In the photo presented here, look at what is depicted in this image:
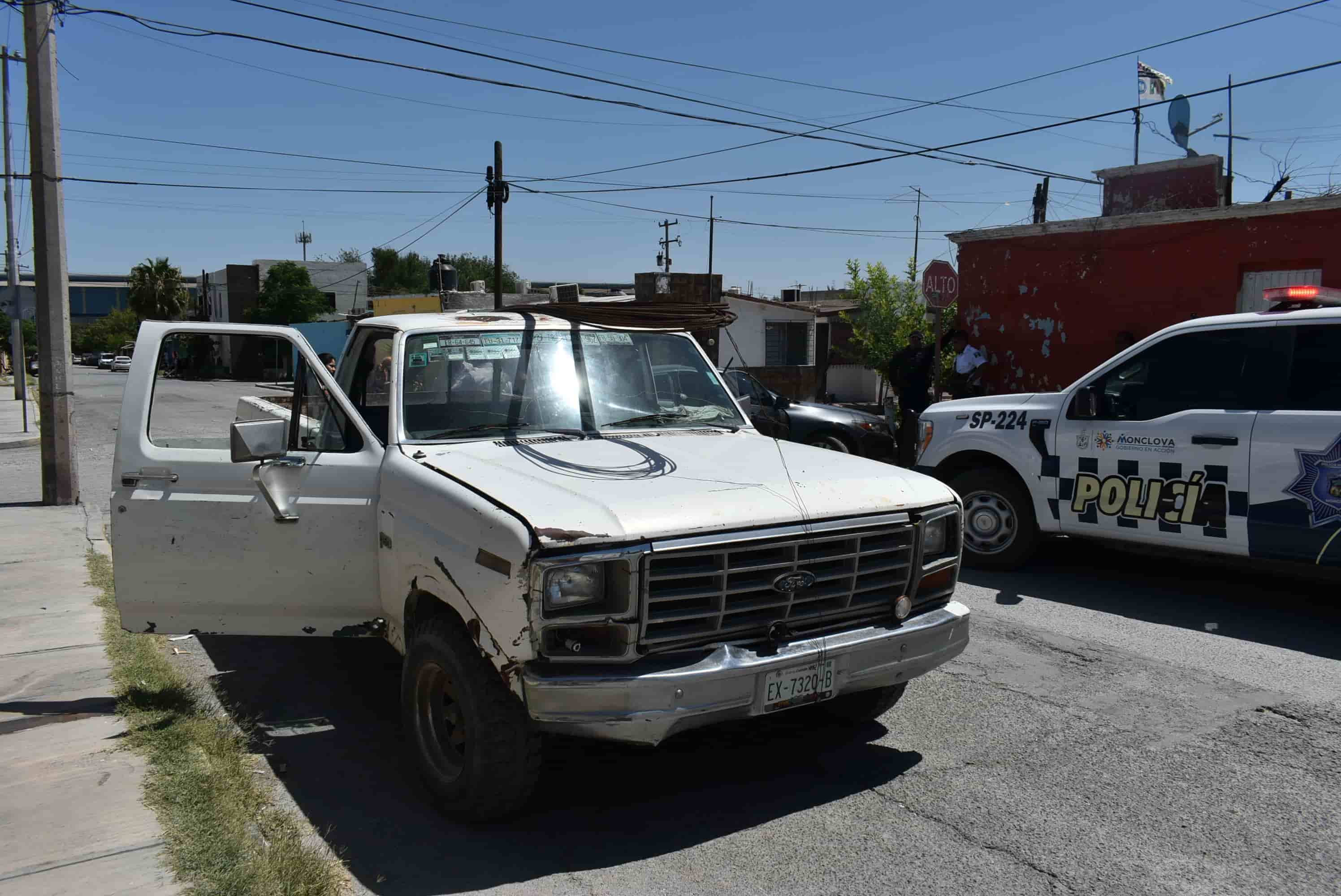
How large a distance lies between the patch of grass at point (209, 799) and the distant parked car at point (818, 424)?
8.47m

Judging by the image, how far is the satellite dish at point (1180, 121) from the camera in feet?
54.8

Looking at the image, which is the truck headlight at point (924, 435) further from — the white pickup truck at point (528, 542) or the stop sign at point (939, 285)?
the stop sign at point (939, 285)

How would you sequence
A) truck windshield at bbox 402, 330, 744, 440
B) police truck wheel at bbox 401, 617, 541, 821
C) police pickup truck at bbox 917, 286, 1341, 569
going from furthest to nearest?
1. police pickup truck at bbox 917, 286, 1341, 569
2. truck windshield at bbox 402, 330, 744, 440
3. police truck wheel at bbox 401, 617, 541, 821

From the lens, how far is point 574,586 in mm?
3414

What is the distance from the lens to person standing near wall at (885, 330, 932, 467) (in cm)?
1346

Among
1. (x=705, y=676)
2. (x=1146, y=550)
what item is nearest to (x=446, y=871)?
(x=705, y=676)

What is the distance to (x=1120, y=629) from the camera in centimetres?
642

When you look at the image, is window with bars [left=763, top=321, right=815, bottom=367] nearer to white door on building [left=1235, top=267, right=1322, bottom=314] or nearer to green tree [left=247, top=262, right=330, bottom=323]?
white door on building [left=1235, top=267, right=1322, bottom=314]

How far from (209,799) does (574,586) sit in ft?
5.69

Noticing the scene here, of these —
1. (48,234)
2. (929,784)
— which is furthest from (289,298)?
(929,784)

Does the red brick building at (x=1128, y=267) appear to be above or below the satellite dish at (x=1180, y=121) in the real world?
below

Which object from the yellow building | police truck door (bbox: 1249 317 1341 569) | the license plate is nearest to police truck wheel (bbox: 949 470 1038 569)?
police truck door (bbox: 1249 317 1341 569)

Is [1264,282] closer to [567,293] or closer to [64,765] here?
[567,293]

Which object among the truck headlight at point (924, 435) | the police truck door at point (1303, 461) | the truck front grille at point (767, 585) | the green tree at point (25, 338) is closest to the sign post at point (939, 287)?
the truck headlight at point (924, 435)
